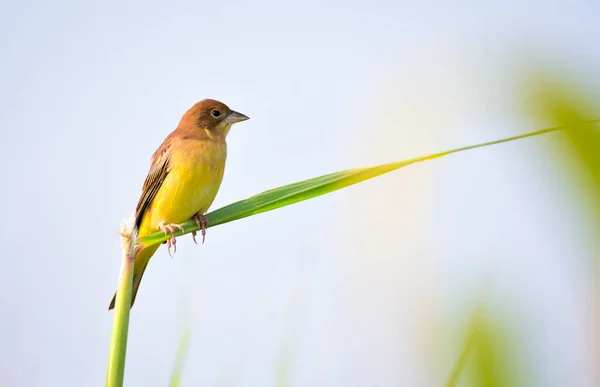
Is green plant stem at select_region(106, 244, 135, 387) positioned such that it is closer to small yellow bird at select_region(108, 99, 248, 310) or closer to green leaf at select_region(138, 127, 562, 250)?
green leaf at select_region(138, 127, 562, 250)

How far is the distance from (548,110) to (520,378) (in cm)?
39

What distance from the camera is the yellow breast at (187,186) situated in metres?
4.59

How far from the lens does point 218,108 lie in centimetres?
538

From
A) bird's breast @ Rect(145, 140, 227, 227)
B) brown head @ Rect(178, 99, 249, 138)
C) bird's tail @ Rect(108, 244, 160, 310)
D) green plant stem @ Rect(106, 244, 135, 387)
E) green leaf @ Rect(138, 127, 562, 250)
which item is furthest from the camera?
brown head @ Rect(178, 99, 249, 138)

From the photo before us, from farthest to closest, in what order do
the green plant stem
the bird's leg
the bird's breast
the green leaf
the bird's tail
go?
1. the bird's tail
2. the bird's breast
3. the bird's leg
4. the green leaf
5. the green plant stem

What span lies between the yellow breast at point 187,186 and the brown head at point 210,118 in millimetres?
329

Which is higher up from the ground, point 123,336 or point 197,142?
point 197,142

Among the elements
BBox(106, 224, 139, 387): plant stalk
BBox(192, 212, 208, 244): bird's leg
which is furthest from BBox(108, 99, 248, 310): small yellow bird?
BBox(106, 224, 139, 387): plant stalk

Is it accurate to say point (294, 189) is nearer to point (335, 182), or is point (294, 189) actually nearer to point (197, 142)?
point (335, 182)

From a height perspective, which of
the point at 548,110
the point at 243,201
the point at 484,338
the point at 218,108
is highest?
the point at 218,108

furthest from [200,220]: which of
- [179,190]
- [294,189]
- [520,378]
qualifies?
[520,378]

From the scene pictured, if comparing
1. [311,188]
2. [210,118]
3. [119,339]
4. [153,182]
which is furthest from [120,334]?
[210,118]

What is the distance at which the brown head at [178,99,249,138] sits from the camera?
5.22 metres

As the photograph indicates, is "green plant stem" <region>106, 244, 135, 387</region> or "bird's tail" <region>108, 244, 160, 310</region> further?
"bird's tail" <region>108, 244, 160, 310</region>
